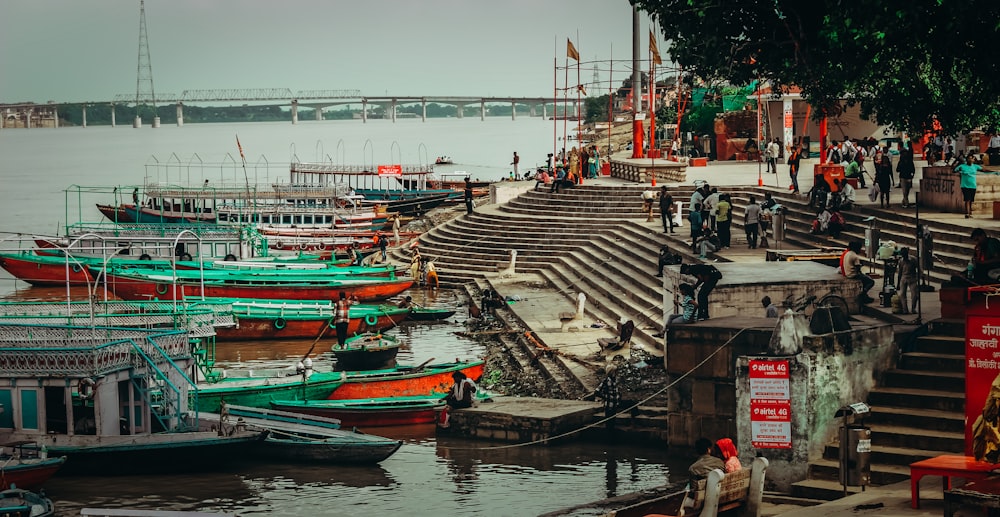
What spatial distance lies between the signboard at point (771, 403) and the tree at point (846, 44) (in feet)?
13.6

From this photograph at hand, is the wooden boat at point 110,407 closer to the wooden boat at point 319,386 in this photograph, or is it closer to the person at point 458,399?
the wooden boat at point 319,386

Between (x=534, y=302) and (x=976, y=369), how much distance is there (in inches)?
837

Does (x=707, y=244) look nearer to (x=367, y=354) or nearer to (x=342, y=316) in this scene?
(x=367, y=354)

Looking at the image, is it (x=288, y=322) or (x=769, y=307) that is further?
(x=288, y=322)

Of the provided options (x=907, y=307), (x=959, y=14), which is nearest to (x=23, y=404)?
(x=907, y=307)

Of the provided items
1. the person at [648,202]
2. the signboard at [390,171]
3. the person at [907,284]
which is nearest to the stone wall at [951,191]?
the person at [648,202]

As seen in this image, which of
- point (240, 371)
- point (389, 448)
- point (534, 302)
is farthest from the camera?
point (534, 302)

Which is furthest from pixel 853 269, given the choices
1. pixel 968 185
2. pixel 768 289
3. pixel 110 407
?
pixel 110 407

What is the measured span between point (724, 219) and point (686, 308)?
1014 centimetres

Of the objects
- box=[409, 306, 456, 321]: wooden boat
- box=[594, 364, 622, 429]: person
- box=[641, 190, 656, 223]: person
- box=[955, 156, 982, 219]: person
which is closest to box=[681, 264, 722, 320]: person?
box=[594, 364, 622, 429]: person

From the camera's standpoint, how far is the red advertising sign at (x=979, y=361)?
13.5m

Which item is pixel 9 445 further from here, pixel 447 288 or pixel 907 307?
pixel 447 288

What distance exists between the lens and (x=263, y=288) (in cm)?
3862

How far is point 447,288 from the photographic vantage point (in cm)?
4138
